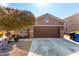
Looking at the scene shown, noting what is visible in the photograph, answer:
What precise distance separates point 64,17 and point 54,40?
1594 millimetres

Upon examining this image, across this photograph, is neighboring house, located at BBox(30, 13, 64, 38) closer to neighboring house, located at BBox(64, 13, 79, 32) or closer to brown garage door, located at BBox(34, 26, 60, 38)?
brown garage door, located at BBox(34, 26, 60, 38)

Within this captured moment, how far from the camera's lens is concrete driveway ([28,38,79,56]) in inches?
308

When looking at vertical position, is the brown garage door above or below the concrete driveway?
above

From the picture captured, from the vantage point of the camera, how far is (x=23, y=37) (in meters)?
8.68

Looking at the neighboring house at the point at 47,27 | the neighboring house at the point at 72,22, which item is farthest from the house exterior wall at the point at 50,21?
the neighboring house at the point at 72,22

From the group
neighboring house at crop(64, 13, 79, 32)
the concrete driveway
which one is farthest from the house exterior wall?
the concrete driveway

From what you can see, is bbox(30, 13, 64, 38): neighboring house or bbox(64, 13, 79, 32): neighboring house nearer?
bbox(64, 13, 79, 32): neighboring house

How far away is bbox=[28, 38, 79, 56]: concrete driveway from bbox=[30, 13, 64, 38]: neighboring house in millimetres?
257

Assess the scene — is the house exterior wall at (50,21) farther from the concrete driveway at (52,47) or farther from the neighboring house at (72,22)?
the concrete driveway at (52,47)

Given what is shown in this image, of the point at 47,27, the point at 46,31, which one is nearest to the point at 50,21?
the point at 47,27

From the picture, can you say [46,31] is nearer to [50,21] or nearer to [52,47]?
[50,21]

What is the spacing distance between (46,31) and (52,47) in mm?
868

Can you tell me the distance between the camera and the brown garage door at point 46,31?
8.89 metres

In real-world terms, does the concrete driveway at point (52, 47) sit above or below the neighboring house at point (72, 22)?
below
